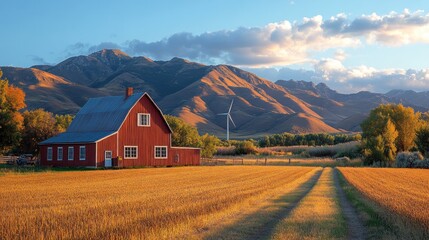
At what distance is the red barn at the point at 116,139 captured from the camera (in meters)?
57.7

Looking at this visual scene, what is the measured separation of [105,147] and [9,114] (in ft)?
36.4

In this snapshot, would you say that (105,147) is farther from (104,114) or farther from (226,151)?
(226,151)

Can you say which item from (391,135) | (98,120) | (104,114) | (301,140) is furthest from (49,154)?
(301,140)

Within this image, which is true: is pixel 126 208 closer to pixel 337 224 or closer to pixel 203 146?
pixel 337 224

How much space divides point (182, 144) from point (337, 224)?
216 ft

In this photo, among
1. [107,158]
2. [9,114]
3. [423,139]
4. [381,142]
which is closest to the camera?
[9,114]

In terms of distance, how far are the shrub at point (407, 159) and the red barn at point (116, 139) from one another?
3003 centimetres

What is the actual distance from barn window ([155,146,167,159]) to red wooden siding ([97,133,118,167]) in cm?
665

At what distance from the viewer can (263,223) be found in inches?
632

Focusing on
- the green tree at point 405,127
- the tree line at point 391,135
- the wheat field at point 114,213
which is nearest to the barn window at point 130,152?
the wheat field at point 114,213

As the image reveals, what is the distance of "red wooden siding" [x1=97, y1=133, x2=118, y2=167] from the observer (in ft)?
186

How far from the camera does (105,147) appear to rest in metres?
57.4

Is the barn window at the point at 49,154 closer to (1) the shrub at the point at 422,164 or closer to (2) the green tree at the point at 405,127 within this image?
(1) the shrub at the point at 422,164

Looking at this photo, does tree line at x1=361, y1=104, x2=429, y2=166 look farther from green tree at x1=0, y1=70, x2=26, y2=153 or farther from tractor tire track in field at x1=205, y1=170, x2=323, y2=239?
tractor tire track in field at x1=205, y1=170, x2=323, y2=239
